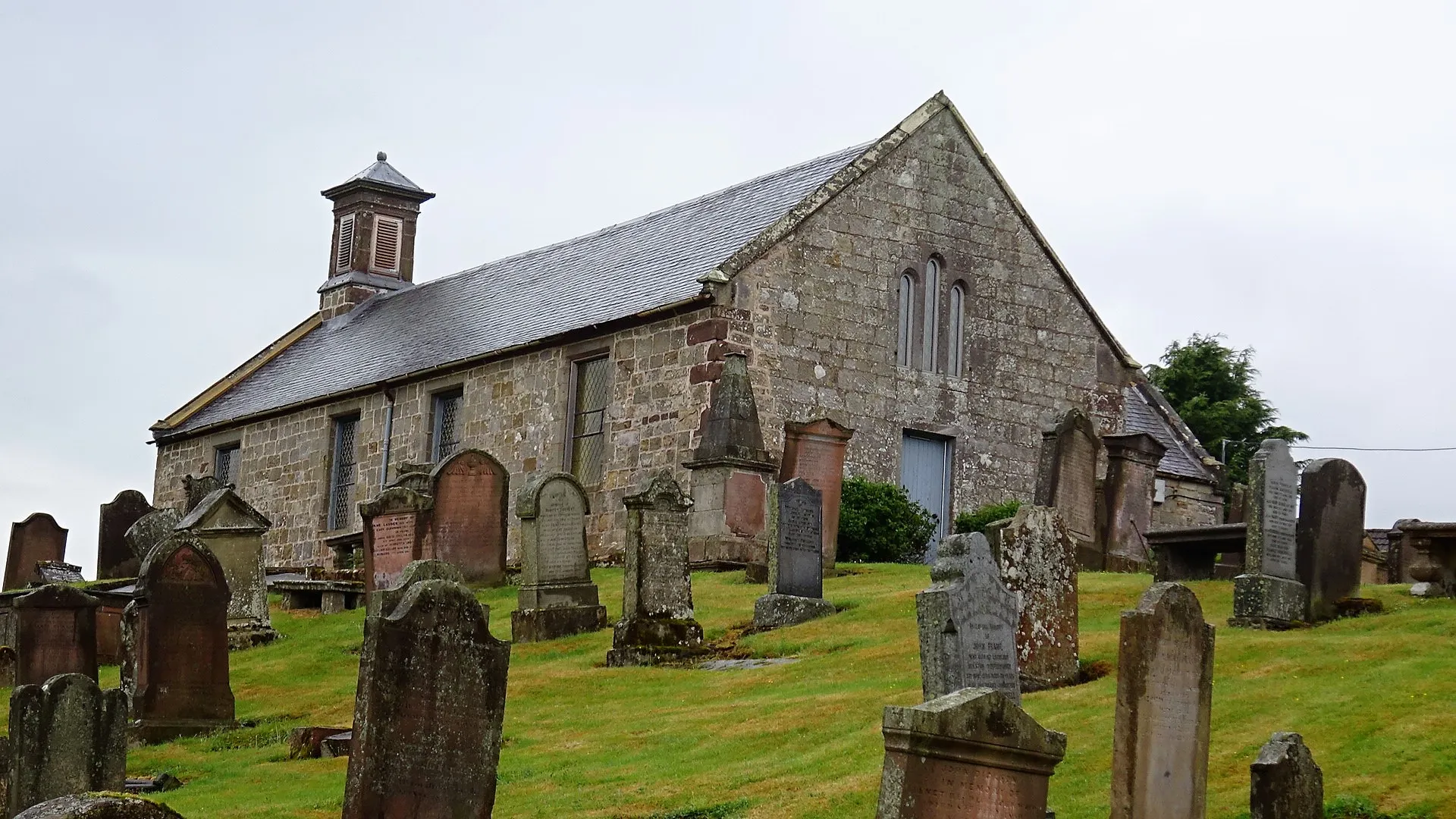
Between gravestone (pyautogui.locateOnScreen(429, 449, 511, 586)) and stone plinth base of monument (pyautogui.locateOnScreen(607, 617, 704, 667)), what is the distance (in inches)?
287

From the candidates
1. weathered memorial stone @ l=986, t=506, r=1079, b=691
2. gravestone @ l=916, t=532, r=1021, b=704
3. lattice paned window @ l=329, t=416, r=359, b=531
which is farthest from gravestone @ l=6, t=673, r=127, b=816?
lattice paned window @ l=329, t=416, r=359, b=531

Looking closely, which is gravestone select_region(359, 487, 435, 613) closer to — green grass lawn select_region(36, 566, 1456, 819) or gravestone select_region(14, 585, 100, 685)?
green grass lawn select_region(36, 566, 1456, 819)

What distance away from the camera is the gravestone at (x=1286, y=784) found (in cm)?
1160

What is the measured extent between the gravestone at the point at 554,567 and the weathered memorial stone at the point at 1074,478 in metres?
5.34

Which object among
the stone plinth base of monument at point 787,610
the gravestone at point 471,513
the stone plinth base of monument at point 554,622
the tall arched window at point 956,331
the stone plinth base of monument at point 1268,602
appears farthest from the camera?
the tall arched window at point 956,331

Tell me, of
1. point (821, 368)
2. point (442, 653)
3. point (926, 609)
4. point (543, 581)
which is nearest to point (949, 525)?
point (821, 368)

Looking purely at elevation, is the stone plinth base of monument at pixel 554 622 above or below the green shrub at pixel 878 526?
below

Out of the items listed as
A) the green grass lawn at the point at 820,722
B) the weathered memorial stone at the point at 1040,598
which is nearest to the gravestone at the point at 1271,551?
the green grass lawn at the point at 820,722

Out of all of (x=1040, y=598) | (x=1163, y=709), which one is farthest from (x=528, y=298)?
(x=1163, y=709)

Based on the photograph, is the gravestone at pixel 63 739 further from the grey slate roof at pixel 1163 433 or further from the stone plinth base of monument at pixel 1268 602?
the grey slate roof at pixel 1163 433

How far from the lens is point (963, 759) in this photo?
1056 centimetres

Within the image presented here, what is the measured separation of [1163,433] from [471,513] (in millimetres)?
14842

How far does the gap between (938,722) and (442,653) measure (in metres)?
3.41

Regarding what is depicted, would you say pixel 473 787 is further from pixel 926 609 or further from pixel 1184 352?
pixel 1184 352
